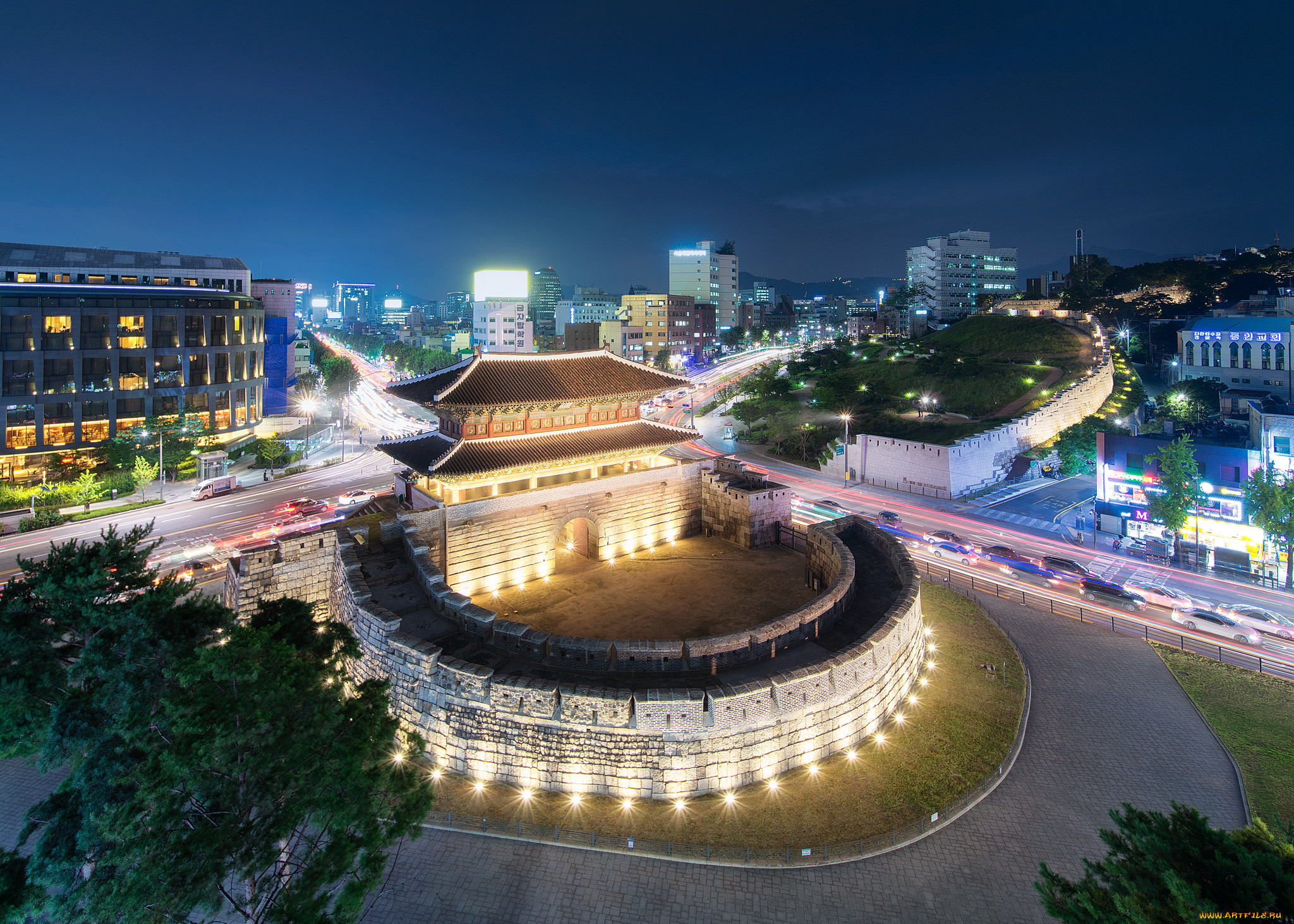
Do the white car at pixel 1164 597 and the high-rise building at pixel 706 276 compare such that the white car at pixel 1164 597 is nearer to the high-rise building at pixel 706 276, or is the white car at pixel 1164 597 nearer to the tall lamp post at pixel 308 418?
the tall lamp post at pixel 308 418

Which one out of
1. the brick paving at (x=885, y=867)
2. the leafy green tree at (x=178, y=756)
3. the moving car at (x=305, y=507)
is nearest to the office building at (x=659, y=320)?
the moving car at (x=305, y=507)

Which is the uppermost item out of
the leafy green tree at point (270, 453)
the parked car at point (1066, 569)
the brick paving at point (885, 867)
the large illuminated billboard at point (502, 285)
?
the large illuminated billboard at point (502, 285)

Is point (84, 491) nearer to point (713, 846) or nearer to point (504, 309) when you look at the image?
point (713, 846)

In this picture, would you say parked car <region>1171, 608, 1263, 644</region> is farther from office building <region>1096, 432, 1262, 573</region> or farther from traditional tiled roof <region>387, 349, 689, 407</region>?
traditional tiled roof <region>387, 349, 689, 407</region>

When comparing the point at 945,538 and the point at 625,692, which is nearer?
the point at 625,692

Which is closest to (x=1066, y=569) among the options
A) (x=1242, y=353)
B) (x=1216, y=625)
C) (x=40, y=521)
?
(x=1216, y=625)

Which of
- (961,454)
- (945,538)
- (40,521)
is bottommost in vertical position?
(945,538)
